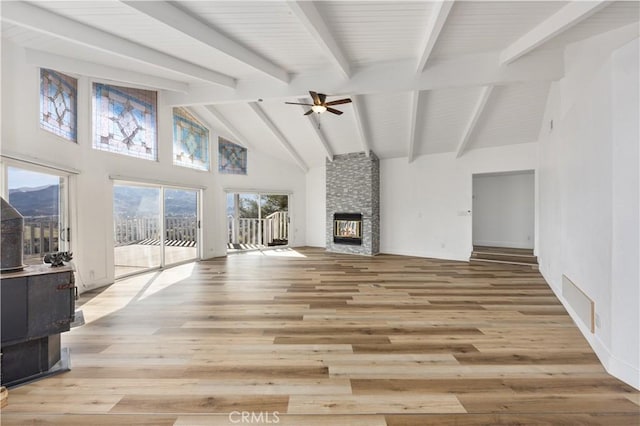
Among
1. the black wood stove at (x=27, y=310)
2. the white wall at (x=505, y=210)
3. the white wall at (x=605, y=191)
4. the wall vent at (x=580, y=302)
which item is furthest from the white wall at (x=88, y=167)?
the white wall at (x=505, y=210)

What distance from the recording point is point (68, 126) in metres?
3.76

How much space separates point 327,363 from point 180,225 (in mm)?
Answer: 5249

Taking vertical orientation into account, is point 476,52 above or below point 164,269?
above

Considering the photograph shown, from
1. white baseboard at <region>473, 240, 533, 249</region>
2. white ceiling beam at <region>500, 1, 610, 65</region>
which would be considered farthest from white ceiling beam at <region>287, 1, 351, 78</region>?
white baseboard at <region>473, 240, 533, 249</region>

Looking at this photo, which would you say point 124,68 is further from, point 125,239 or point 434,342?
point 434,342

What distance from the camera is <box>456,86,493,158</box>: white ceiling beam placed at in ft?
13.8

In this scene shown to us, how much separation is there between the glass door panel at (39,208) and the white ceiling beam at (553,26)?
19.8 ft

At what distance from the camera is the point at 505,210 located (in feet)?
24.6

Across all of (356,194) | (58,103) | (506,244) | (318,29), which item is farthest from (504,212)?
(58,103)

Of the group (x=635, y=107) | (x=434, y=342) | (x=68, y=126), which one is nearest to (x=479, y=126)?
(x=635, y=107)

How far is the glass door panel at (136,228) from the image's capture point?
4754mm

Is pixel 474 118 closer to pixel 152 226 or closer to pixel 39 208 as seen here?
pixel 152 226

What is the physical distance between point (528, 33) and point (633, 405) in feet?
11.7

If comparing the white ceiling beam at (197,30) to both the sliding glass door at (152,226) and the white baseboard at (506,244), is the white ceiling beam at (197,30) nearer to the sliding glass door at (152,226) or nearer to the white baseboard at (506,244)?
the sliding glass door at (152,226)
